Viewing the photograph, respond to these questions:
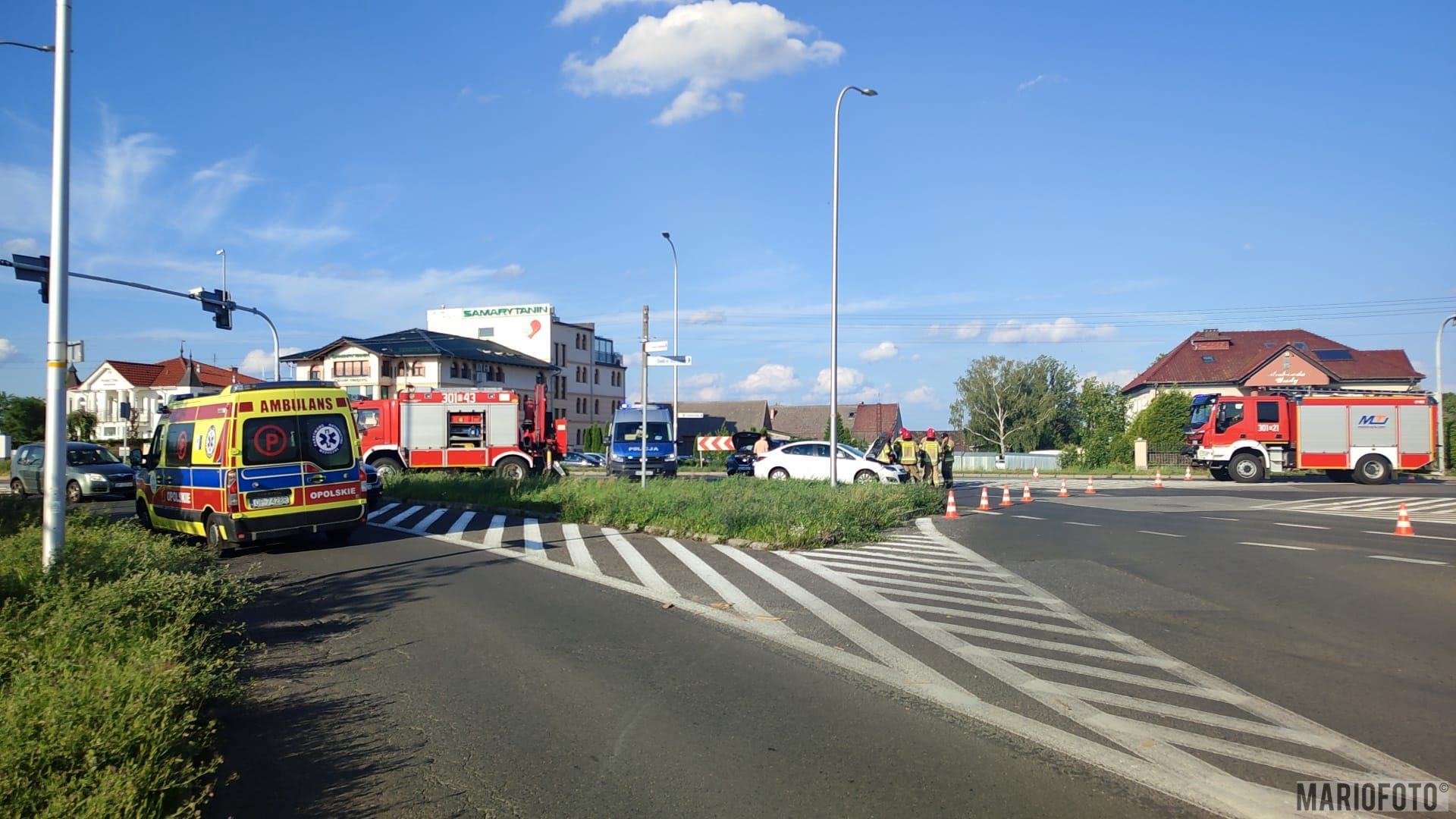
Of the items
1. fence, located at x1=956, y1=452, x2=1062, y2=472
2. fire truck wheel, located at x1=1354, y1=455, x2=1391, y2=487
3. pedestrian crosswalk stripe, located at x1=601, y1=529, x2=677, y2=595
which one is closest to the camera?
pedestrian crosswalk stripe, located at x1=601, y1=529, x2=677, y2=595

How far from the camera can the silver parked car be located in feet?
78.5

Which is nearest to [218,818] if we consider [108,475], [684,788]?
[684,788]

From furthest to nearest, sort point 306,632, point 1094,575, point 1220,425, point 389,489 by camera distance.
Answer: point 1220,425
point 389,489
point 1094,575
point 306,632

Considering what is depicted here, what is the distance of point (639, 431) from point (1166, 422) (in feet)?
94.0

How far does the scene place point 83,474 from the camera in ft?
78.7

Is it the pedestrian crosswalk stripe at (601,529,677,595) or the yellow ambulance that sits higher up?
the yellow ambulance

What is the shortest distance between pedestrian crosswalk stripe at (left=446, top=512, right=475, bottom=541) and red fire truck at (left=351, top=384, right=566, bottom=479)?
1031 centimetres

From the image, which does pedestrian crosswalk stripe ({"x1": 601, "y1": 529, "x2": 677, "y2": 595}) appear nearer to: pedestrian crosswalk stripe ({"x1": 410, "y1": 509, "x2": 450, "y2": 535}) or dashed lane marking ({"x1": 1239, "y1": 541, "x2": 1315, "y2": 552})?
pedestrian crosswalk stripe ({"x1": 410, "y1": 509, "x2": 450, "y2": 535})

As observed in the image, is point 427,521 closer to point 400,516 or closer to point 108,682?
point 400,516

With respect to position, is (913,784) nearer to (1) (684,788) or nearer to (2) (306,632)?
(1) (684,788)

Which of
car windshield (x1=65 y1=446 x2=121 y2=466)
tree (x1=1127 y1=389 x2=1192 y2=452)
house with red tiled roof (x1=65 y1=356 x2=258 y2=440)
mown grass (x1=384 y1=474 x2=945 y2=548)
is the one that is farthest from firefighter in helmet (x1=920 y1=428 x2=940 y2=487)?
house with red tiled roof (x1=65 y1=356 x2=258 y2=440)

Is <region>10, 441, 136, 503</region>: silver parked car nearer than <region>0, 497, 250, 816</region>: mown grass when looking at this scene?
No

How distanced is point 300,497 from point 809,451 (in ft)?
52.0

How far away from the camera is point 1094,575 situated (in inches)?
445
